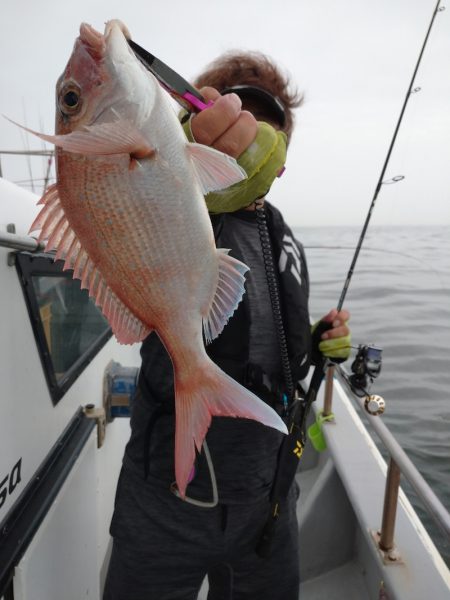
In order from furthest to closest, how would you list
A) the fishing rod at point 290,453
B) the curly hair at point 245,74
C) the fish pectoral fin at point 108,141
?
1. the curly hair at point 245,74
2. the fishing rod at point 290,453
3. the fish pectoral fin at point 108,141

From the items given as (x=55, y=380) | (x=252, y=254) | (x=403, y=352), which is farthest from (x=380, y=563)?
(x=403, y=352)

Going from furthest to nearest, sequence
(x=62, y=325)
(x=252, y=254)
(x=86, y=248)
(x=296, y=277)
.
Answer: (x=62, y=325) → (x=296, y=277) → (x=252, y=254) → (x=86, y=248)

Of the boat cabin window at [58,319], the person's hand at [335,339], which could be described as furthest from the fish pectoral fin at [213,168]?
the person's hand at [335,339]

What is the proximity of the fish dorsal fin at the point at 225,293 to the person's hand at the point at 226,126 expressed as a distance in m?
0.28

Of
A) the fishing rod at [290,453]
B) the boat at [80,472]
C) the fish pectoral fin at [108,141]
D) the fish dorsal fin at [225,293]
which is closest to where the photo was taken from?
the fish pectoral fin at [108,141]

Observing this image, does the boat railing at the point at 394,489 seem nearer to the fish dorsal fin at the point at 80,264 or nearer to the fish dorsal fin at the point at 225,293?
the fish dorsal fin at the point at 225,293

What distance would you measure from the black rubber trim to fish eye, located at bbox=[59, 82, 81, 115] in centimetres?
116

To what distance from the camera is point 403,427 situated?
4.70m

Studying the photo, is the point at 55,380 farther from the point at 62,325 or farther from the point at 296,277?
the point at 296,277

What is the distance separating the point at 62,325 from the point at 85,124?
118 centimetres

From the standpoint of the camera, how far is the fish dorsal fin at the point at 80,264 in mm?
939

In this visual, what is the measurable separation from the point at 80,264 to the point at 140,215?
0.62ft

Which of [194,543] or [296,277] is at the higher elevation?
[296,277]

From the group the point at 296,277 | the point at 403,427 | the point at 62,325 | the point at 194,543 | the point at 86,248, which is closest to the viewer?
the point at 86,248
